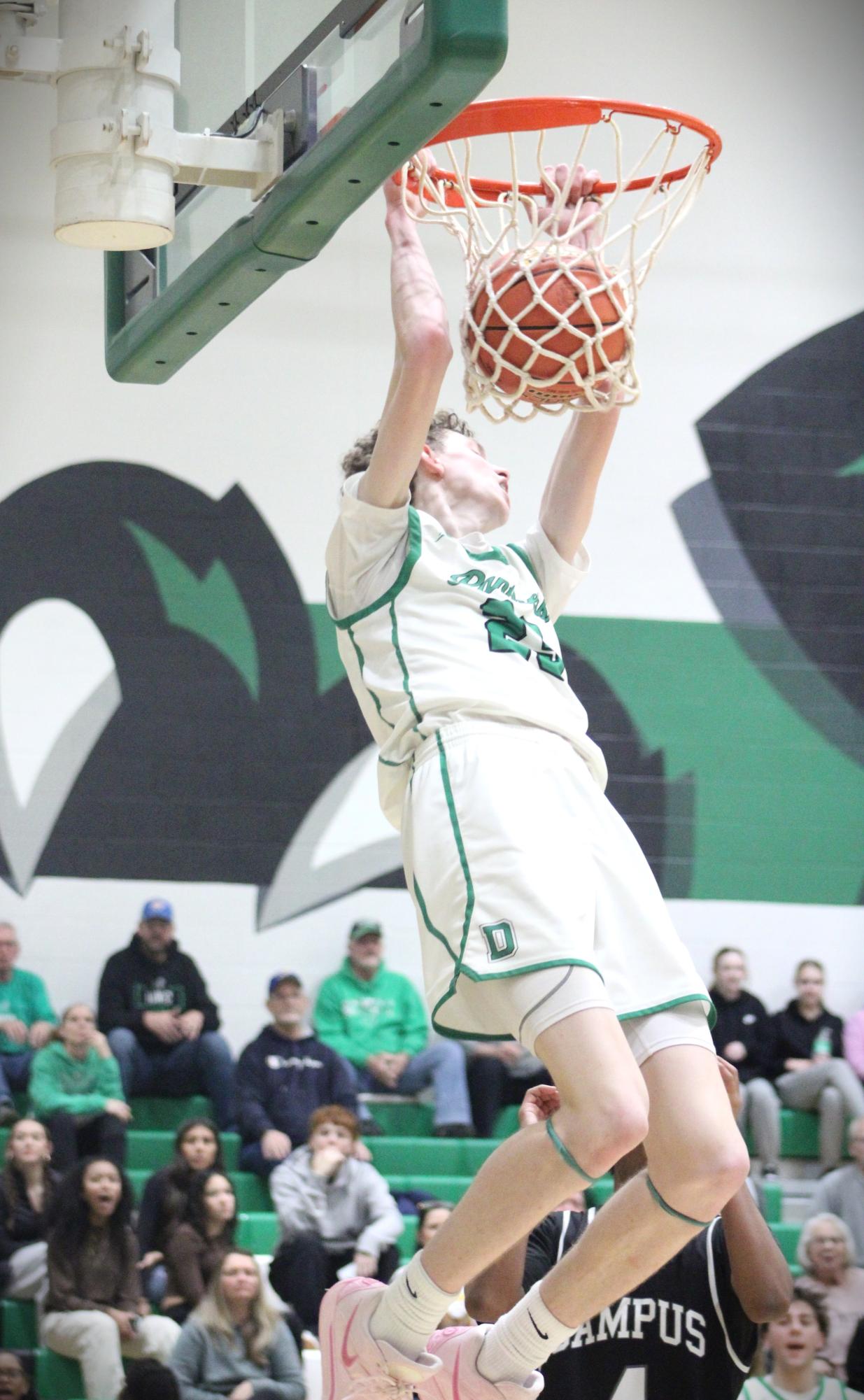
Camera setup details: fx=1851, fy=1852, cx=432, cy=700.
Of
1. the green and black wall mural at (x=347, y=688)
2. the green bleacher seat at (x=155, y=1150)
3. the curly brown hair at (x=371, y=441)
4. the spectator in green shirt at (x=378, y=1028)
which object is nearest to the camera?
the curly brown hair at (x=371, y=441)

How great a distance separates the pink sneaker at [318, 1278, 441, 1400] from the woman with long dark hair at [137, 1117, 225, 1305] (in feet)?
16.0

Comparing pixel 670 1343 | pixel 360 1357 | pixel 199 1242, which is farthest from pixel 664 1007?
pixel 199 1242

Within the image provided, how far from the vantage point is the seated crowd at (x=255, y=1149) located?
828 centimetres

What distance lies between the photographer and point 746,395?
11.9 meters

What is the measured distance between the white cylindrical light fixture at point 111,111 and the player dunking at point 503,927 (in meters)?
0.54

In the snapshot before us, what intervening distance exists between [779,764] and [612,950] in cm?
789

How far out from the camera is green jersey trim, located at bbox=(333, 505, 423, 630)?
4090 millimetres

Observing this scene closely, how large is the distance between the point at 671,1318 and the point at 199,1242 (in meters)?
4.86

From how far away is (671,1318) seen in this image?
417 cm

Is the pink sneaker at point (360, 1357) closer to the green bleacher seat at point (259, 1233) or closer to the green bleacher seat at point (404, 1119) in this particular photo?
the green bleacher seat at point (259, 1233)

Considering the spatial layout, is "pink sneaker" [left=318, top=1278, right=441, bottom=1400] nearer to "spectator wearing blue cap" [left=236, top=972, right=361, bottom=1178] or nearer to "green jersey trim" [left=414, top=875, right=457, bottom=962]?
"green jersey trim" [left=414, top=875, right=457, bottom=962]

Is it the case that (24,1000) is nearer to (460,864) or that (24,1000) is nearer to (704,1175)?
(460,864)

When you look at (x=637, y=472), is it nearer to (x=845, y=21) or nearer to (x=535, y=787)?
(x=845, y=21)

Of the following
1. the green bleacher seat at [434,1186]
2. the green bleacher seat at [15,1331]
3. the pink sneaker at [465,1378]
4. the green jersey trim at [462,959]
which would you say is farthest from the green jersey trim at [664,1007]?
the green bleacher seat at [434,1186]
